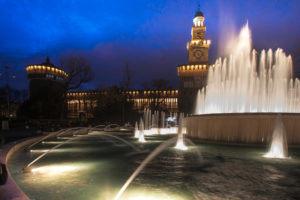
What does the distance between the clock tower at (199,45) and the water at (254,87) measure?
263 ft

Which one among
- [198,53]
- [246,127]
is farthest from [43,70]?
[246,127]

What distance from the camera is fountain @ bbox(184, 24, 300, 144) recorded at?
45.1ft

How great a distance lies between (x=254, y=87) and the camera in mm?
19109

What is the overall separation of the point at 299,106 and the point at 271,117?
5549 millimetres

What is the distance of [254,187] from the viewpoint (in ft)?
19.2

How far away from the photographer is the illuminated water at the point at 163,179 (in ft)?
17.4

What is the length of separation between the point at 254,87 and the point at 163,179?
1486cm

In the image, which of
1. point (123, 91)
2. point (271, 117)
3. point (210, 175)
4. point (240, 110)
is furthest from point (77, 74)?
point (210, 175)

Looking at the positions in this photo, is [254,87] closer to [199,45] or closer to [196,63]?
[196,63]

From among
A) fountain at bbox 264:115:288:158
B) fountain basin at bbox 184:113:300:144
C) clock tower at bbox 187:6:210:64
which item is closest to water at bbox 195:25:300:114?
fountain basin at bbox 184:113:300:144

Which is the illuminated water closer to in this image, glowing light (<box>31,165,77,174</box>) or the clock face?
glowing light (<box>31,165,77,174</box>)

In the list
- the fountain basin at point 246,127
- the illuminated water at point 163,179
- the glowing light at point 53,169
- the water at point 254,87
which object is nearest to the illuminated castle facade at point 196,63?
the water at point 254,87

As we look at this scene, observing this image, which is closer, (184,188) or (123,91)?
(184,188)

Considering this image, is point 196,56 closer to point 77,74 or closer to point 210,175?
point 77,74
